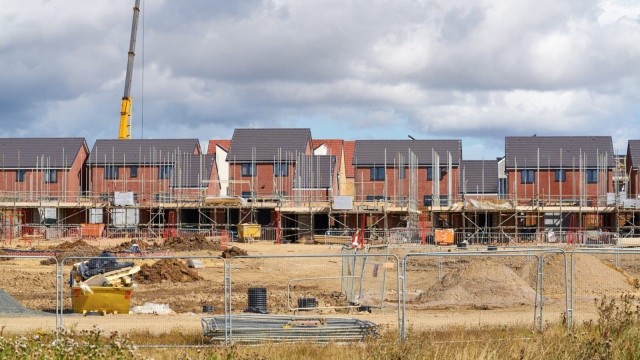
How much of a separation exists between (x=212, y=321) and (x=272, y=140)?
197 ft

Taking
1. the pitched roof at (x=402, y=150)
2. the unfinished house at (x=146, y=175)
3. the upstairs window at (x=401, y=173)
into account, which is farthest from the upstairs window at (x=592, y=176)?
the unfinished house at (x=146, y=175)

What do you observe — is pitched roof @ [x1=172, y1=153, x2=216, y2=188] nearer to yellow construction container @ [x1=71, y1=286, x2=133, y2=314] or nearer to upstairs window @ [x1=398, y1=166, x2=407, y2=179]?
upstairs window @ [x1=398, y1=166, x2=407, y2=179]

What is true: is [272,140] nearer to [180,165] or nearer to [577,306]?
[180,165]

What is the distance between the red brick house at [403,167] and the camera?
7438cm

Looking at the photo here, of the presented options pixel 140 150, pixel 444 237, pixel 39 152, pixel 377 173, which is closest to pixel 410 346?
pixel 444 237

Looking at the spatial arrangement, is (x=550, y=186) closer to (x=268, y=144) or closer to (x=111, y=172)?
(x=268, y=144)

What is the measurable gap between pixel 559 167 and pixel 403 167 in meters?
11.1

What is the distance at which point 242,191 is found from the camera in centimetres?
7700

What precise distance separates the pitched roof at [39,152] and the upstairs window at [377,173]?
2302 centimetres

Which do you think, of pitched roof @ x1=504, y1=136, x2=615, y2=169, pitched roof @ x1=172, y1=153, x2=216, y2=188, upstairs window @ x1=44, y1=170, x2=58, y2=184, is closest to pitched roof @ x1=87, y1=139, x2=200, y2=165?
pitched roof @ x1=172, y1=153, x2=216, y2=188

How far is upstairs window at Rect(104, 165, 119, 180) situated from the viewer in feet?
258

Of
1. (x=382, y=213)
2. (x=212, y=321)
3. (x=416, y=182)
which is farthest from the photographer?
(x=416, y=182)

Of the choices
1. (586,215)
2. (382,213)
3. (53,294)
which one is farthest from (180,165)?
(53,294)

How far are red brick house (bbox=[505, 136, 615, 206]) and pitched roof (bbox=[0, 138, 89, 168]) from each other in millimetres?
33186
